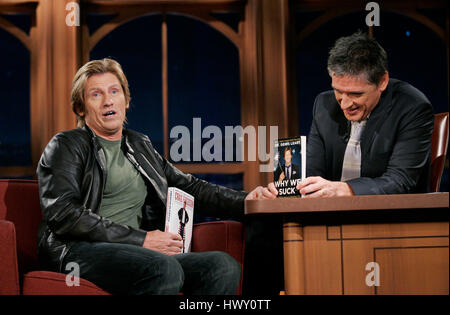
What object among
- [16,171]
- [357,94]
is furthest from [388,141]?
[16,171]

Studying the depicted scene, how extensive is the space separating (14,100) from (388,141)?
2329 mm

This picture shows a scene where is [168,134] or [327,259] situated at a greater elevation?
[168,134]

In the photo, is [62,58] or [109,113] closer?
[109,113]

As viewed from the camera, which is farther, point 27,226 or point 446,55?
point 446,55

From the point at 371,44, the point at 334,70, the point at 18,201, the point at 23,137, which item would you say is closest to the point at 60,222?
the point at 18,201

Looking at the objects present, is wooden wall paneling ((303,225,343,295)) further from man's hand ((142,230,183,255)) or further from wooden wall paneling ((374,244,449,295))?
man's hand ((142,230,183,255))

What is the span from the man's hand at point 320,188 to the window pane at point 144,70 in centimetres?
183

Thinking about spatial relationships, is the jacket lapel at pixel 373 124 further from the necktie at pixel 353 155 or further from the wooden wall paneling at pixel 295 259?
the wooden wall paneling at pixel 295 259

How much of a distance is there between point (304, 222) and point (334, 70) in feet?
2.94

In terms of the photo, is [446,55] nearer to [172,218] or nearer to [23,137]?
[172,218]

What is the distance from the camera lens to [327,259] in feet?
6.04

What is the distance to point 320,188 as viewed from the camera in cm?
206

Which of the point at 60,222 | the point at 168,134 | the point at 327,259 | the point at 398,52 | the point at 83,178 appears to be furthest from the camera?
the point at 398,52

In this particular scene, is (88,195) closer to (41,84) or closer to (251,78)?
(41,84)
